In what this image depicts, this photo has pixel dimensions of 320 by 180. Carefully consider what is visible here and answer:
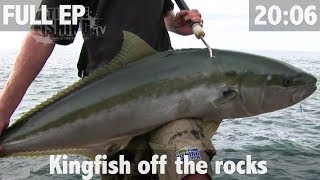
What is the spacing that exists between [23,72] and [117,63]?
73 cm

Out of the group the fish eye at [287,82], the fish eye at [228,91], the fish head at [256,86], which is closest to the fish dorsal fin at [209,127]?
the fish head at [256,86]

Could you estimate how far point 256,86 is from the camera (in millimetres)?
3371

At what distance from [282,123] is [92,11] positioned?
12.8 metres

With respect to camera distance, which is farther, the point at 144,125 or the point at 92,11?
the point at 92,11

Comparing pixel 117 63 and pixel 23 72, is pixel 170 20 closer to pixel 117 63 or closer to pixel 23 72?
pixel 117 63

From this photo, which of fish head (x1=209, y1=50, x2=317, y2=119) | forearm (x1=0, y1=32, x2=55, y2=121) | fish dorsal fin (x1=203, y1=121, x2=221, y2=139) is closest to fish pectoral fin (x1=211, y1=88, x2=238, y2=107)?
fish head (x1=209, y1=50, x2=317, y2=119)

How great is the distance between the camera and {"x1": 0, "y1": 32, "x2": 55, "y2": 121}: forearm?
362cm

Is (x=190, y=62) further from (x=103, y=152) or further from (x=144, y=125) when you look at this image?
(x=103, y=152)

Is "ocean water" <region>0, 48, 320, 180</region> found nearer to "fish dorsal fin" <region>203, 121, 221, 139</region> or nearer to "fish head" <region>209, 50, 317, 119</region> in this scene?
"fish dorsal fin" <region>203, 121, 221, 139</region>

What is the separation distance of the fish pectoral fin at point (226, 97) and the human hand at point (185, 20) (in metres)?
0.78

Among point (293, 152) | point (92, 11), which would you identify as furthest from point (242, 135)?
point (92, 11)

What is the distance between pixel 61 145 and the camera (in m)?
3.45

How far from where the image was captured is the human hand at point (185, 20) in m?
3.89

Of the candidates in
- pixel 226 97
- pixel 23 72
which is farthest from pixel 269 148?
pixel 23 72
